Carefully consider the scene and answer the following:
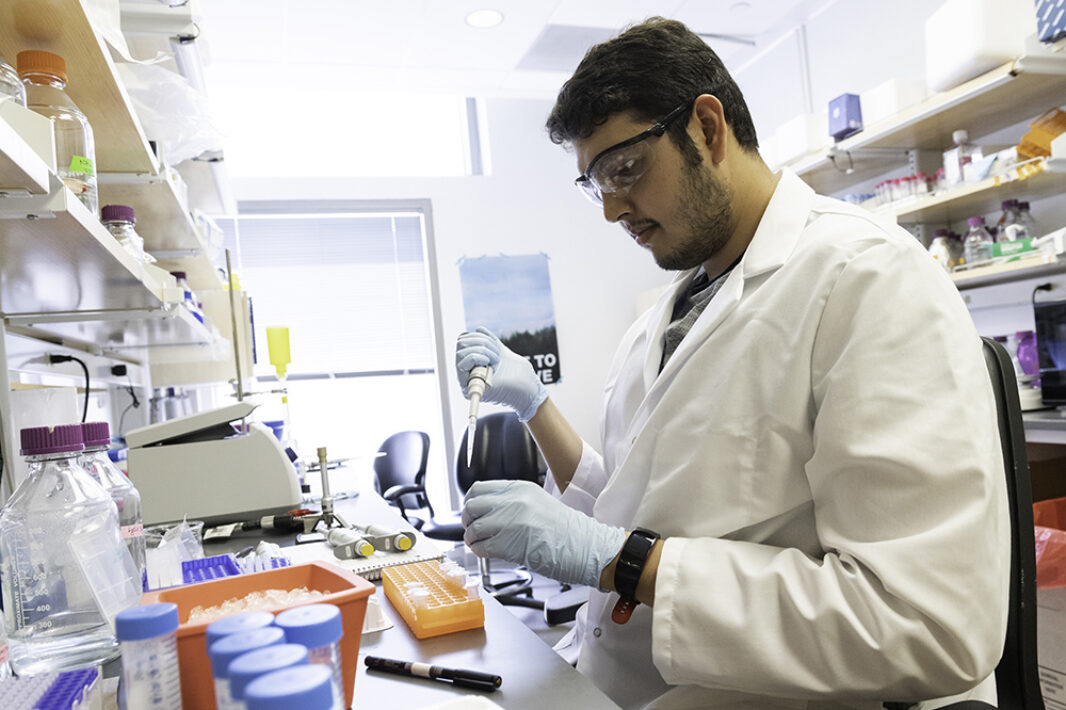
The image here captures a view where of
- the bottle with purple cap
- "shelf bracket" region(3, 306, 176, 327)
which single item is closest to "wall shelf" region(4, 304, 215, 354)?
"shelf bracket" region(3, 306, 176, 327)

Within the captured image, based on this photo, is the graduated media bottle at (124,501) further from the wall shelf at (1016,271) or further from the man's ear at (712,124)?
the wall shelf at (1016,271)

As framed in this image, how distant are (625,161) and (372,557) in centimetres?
79

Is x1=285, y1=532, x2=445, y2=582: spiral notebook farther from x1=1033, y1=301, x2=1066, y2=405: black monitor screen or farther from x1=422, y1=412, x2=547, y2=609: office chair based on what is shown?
x1=422, y1=412, x2=547, y2=609: office chair

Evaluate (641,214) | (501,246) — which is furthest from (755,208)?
(501,246)

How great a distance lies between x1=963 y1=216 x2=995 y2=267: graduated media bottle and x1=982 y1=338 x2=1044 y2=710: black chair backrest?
1.94 m

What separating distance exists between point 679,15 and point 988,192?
5.80ft

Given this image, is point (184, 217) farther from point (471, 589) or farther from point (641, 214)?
point (471, 589)

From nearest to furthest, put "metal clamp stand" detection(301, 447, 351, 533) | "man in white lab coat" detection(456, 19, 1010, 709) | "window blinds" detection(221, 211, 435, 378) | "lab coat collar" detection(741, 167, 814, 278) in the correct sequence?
"man in white lab coat" detection(456, 19, 1010, 709) < "lab coat collar" detection(741, 167, 814, 278) < "metal clamp stand" detection(301, 447, 351, 533) < "window blinds" detection(221, 211, 435, 378)

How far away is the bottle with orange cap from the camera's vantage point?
0.92 meters

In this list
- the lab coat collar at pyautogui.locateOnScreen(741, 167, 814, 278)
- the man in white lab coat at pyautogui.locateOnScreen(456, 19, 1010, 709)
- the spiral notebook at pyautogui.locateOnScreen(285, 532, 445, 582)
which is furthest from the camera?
the spiral notebook at pyautogui.locateOnScreen(285, 532, 445, 582)

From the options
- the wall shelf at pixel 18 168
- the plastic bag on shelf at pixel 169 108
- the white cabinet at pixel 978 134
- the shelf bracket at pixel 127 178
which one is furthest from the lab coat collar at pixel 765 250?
the white cabinet at pixel 978 134

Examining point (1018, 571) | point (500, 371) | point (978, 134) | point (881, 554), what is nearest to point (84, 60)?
point (500, 371)

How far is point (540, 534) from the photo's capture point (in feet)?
3.11

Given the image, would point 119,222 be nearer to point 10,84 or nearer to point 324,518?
point 10,84
